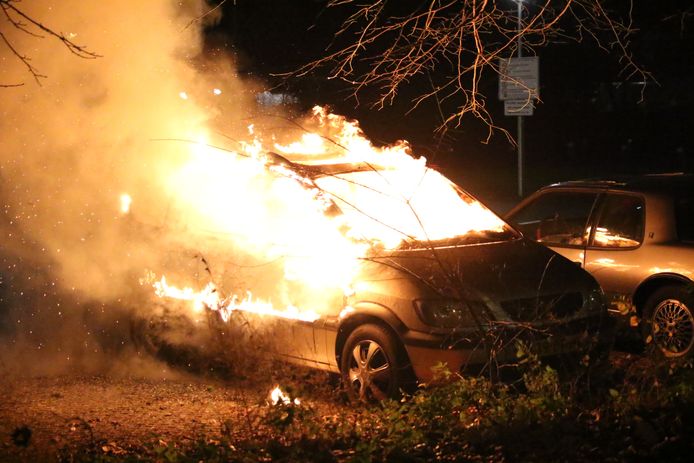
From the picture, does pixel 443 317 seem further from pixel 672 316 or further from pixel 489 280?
pixel 672 316

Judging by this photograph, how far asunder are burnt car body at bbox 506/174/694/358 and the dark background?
8.99 metres

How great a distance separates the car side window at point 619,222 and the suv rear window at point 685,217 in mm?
322

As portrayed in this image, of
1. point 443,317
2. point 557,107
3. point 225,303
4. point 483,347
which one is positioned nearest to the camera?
point 483,347

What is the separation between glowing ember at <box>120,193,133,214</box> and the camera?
848 cm

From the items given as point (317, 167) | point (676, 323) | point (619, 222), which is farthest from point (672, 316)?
point (317, 167)

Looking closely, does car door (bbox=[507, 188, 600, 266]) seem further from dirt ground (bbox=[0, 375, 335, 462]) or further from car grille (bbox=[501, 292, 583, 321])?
dirt ground (bbox=[0, 375, 335, 462])

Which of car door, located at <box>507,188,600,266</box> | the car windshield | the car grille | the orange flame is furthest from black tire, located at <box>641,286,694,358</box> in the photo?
the orange flame

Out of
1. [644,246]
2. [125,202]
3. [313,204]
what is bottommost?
[644,246]

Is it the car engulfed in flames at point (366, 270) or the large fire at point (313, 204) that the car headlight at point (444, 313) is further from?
the large fire at point (313, 204)

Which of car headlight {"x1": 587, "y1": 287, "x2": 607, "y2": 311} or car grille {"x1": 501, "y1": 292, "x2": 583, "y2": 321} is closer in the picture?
car grille {"x1": 501, "y1": 292, "x2": 583, "y2": 321}

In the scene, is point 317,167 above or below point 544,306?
above

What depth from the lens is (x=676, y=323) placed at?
7.89m

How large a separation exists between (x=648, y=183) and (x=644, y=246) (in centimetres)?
67

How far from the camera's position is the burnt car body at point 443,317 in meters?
6.20
